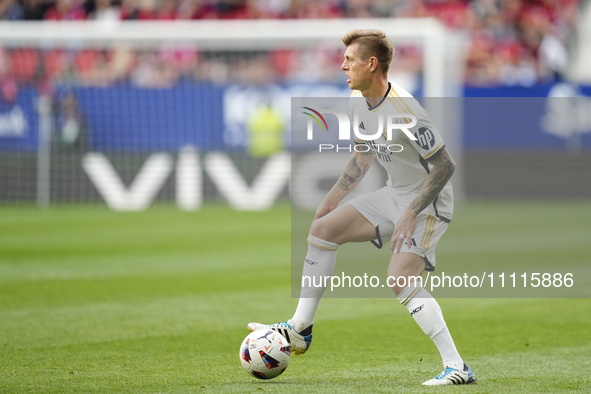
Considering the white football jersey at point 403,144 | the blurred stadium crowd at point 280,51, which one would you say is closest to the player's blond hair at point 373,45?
the white football jersey at point 403,144

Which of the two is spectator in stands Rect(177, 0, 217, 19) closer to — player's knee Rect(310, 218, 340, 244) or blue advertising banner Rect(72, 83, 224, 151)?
blue advertising banner Rect(72, 83, 224, 151)

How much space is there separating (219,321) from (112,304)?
118 cm

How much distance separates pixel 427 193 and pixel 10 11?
15654 millimetres

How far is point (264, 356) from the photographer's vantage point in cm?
443

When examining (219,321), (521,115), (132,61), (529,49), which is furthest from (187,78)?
(219,321)

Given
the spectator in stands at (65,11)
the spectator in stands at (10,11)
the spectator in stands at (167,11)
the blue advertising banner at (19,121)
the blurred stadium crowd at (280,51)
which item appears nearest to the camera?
the blue advertising banner at (19,121)

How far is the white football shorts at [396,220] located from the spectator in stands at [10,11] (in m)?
15.1

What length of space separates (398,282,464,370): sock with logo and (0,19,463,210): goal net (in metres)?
10.6

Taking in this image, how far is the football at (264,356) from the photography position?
14.5 feet

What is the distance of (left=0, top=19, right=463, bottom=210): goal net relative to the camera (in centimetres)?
1473

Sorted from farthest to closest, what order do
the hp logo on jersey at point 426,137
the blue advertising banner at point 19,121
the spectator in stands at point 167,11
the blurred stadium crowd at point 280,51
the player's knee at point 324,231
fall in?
the spectator in stands at point 167,11 → the blurred stadium crowd at point 280,51 → the blue advertising banner at point 19,121 → the player's knee at point 324,231 → the hp logo on jersey at point 426,137

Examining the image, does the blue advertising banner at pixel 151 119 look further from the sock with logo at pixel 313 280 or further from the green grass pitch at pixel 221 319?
the sock with logo at pixel 313 280

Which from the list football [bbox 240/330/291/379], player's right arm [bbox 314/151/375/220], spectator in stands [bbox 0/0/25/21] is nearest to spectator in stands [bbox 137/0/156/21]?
spectator in stands [bbox 0/0/25/21]

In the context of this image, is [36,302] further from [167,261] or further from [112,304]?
[167,261]
